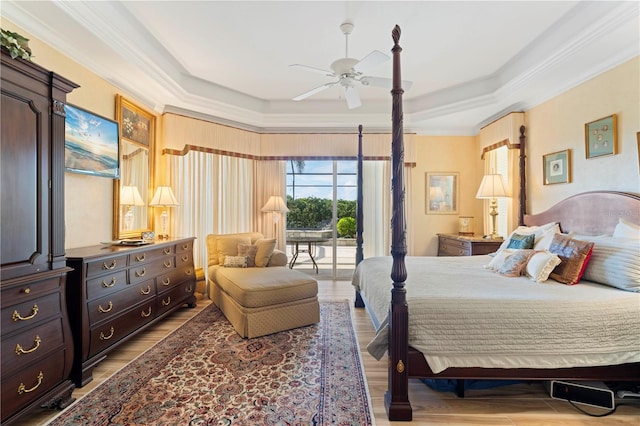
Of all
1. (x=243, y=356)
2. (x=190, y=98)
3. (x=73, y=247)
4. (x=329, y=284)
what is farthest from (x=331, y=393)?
(x=190, y=98)

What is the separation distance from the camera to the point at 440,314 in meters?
1.86

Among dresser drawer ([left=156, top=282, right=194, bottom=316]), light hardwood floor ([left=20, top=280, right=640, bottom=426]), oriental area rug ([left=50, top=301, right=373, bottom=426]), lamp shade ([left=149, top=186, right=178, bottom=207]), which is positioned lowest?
light hardwood floor ([left=20, top=280, right=640, bottom=426])

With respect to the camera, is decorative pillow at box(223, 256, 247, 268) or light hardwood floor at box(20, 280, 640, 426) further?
decorative pillow at box(223, 256, 247, 268)

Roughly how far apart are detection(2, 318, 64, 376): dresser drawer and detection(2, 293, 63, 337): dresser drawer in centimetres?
4

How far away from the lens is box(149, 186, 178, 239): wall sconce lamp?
3854 mm

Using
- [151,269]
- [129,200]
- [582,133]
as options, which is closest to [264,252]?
[151,269]

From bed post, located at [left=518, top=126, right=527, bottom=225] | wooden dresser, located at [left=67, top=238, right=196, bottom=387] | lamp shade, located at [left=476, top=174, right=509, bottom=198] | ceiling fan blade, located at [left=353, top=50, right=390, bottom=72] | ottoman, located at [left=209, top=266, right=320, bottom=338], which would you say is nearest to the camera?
wooden dresser, located at [left=67, top=238, right=196, bottom=387]

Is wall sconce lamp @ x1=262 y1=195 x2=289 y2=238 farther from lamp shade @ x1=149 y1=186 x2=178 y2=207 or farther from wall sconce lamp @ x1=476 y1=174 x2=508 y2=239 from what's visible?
wall sconce lamp @ x1=476 y1=174 x2=508 y2=239

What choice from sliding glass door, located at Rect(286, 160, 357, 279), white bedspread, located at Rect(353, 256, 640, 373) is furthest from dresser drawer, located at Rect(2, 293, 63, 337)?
sliding glass door, located at Rect(286, 160, 357, 279)

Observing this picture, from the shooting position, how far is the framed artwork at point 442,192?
529 centimetres

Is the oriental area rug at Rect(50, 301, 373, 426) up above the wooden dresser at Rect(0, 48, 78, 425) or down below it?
below

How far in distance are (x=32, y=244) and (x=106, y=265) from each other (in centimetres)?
71

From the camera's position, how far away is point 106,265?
2443mm

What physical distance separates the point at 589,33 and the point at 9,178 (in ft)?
13.6
